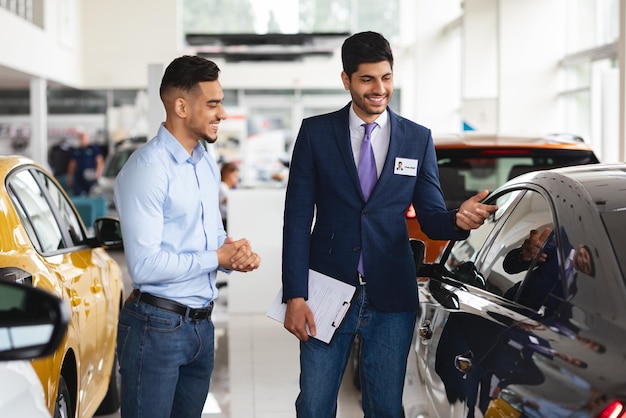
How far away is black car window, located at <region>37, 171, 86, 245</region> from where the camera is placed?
15.1ft

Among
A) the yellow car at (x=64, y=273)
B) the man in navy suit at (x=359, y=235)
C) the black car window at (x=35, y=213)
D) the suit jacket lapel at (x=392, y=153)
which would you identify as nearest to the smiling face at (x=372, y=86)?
the man in navy suit at (x=359, y=235)

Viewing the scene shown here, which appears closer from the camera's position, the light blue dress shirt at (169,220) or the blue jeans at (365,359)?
the light blue dress shirt at (169,220)

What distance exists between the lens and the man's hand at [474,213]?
3.14 meters

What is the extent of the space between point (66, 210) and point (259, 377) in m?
2.31

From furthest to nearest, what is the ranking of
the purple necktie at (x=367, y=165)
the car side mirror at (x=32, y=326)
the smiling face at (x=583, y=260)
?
the purple necktie at (x=367, y=165) < the smiling face at (x=583, y=260) < the car side mirror at (x=32, y=326)

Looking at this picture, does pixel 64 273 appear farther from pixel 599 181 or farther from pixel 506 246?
pixel 599 181

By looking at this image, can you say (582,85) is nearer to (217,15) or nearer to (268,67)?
(268,67)

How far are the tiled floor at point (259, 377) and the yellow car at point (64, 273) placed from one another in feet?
2.93

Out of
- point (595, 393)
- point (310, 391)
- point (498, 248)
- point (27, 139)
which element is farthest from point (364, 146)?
point (27, 139)

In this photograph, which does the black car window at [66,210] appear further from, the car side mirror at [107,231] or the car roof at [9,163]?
the car roof at [9,163]

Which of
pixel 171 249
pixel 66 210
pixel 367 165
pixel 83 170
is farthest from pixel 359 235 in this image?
pixel 83 170

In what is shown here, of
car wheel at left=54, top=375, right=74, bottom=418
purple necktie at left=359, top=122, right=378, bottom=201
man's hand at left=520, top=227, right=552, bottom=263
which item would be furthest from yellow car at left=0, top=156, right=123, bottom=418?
man's hand at left=520, top=227, right=552, bottom=263

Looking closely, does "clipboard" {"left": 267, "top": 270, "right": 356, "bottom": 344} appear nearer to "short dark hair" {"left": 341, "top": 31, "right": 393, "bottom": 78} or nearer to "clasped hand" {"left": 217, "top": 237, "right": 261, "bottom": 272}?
"clasped hand" {"left": 217, "top": 237, "right": 261, "bottom": 272}

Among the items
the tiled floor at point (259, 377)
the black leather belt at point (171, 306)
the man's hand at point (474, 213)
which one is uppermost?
the man's hand at point (474, 213)
